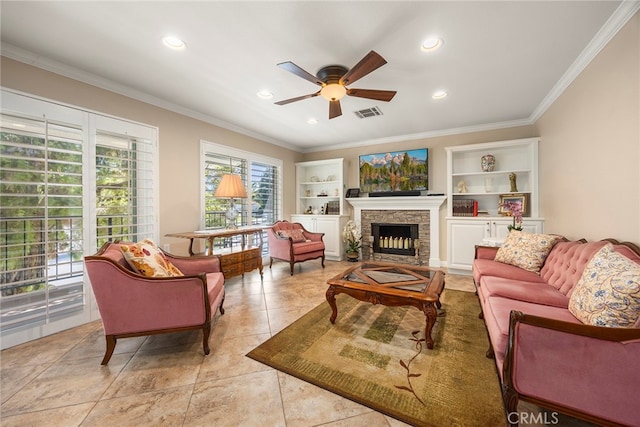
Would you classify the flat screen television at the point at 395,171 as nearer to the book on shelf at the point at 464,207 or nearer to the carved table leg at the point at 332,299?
the book on shelf at the point at 464,207

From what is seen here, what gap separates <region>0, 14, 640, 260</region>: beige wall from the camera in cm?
185

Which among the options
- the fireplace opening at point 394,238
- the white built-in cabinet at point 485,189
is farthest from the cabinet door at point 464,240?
the fireplace opening at point 394,238

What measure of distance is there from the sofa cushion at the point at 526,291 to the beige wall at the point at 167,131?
12.4 feet

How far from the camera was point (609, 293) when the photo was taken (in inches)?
51.5

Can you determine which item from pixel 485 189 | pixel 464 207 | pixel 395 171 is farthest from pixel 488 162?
pixel 395 171

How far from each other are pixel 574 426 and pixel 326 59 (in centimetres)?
315

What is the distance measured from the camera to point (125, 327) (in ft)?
6.21

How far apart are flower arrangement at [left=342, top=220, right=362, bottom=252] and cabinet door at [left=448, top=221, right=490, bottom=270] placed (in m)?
1.75

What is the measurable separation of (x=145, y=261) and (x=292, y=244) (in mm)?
2514

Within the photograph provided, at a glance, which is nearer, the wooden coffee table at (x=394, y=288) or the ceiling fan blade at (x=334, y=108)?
the wooden coffee table at (x=394, y=288)

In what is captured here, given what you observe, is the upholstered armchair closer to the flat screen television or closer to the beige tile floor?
the flat screen television

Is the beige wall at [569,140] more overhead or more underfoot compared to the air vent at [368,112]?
more underfoot

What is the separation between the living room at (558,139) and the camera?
187 cm
